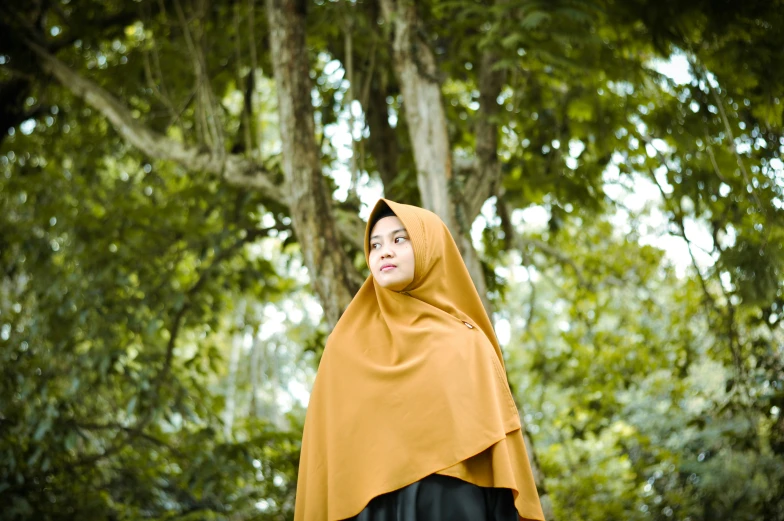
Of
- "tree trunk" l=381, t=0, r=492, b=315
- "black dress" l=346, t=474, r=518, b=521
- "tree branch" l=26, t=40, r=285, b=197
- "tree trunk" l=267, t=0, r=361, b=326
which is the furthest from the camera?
"tree branch" l=26, t=40, r=285, b=197

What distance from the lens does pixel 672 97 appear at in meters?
4.58

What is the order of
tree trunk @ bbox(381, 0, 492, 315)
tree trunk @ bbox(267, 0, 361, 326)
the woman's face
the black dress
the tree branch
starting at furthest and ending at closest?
1. the tree branch
2. tree trunk @ bbox(381, 0, 492, 315)
3. tree trunk @ bbox(267, 0, 361, 326)
4. the woman's face
5. the black dress

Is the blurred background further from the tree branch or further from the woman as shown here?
the woman

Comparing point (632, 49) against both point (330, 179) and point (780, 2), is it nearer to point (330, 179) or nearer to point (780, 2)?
point (780, 2)

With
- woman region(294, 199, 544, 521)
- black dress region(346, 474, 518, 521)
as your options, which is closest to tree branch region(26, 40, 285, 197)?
woman region(294, 199, 544, 521)

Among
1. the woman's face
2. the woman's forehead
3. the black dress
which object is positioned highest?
the woman's forehead

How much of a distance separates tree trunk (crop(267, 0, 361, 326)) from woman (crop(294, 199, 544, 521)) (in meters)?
1.06

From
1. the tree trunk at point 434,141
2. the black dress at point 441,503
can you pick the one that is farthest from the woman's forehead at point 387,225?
the tree trunk at point 434,141

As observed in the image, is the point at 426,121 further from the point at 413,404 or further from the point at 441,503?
the point at 441,503

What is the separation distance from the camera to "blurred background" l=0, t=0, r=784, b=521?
12.6 feet

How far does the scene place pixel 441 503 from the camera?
207 centimetres

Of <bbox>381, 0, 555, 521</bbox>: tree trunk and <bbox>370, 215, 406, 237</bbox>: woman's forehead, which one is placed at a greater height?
<bbox>381, 0, 555, 521</bbox>: tree trunk

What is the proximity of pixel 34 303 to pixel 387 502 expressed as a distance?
14.0ft

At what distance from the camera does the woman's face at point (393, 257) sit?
2348 millimetres
